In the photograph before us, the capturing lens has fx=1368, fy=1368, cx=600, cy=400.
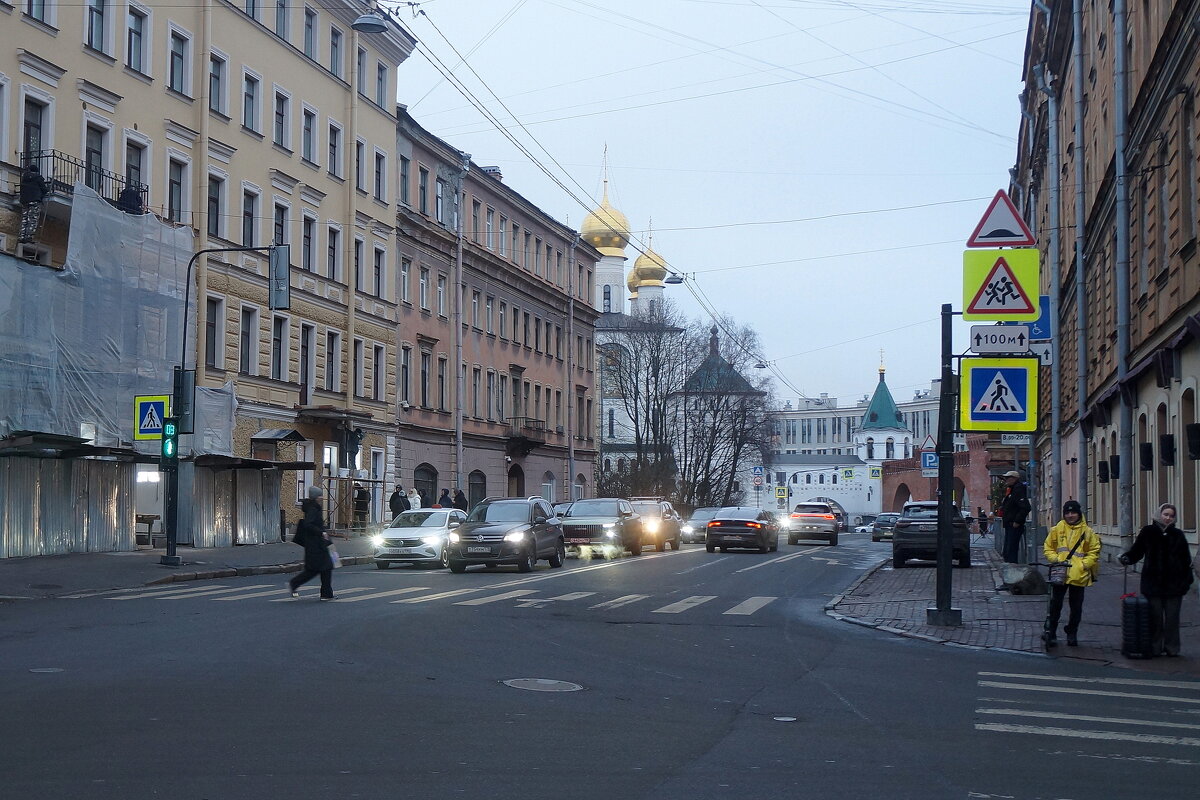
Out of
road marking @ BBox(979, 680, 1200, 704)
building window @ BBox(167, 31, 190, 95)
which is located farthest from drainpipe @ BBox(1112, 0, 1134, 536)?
building window @ BBox(167, 31, 190, 95)

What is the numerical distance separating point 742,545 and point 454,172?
22.8 metres

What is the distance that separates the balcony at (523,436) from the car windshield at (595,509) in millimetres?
22634

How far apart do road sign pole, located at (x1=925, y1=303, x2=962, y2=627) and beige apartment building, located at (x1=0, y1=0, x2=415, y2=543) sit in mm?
18317

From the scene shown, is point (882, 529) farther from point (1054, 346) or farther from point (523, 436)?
point (1054, 346)

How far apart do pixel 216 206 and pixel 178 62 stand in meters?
4.01

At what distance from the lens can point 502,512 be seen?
30188 millimetres

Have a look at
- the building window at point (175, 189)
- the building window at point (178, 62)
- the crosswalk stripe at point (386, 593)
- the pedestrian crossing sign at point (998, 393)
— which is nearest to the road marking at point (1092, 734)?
the pedestrian crossing sign at point (998, 393)

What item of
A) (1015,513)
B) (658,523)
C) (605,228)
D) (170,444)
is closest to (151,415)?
(170,444)

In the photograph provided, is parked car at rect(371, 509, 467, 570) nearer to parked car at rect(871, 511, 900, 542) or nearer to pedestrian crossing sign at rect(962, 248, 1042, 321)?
pedestrian crossing sign at rect(962, 248, 1042, 321)

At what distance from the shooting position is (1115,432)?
30.2 m

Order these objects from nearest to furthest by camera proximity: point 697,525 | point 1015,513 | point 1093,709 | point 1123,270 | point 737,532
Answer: point 1093,709
point 1123,270
point 1015,513
point 737,532
point 697,525

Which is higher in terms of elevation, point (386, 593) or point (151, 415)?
point (151, 415)

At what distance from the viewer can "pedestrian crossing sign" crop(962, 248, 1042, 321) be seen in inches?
636

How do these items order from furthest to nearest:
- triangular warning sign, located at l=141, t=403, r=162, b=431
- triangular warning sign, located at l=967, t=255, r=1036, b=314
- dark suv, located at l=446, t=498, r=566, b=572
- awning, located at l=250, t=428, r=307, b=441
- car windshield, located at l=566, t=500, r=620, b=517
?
awning, located at l=250, t=428, r=307, b=441
car windshield, located at l=566, t=500, r=620, b=517
dark suv, located at l=446, t=498, r=566, b=572
triangular warning sign, located at l=141, t=403, r=162, b=431
triangular warning sign, located at l=967, t=255, r=1036, b=314
